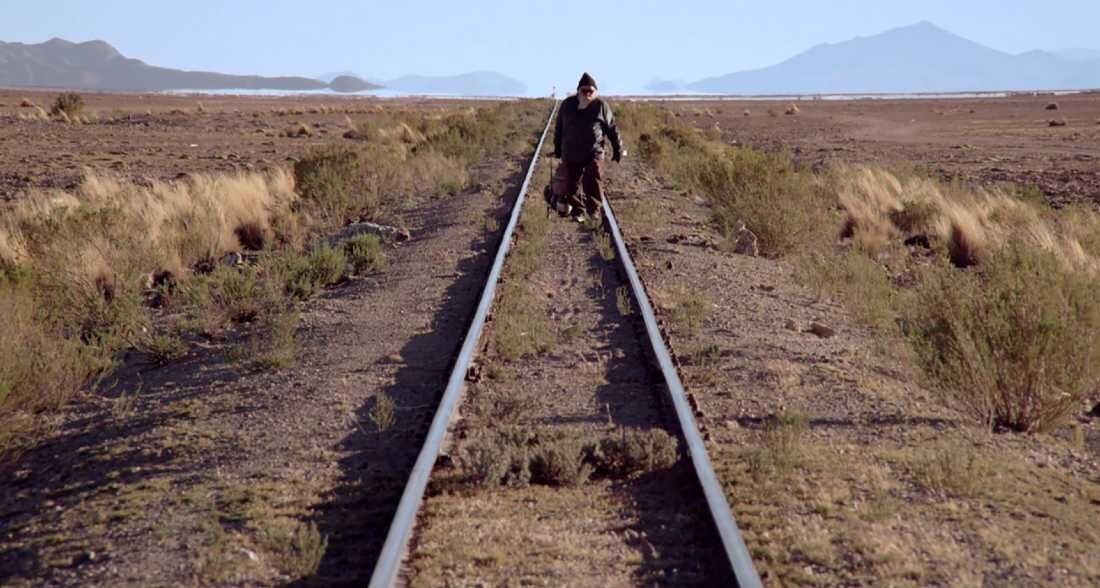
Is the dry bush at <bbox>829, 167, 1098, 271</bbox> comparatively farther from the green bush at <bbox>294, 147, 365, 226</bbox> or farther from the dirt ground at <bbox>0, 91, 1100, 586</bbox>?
the green bush at <bbox>294, 147, 365, 226</bbox>

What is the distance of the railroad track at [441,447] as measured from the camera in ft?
13.7

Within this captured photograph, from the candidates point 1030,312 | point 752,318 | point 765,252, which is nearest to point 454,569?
point 1030,312

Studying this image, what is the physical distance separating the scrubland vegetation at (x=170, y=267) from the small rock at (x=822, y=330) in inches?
172

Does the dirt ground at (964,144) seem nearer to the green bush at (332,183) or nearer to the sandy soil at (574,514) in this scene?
the green bush at (332,183)

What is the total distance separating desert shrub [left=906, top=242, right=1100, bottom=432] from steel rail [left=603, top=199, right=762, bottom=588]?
70.7 inches

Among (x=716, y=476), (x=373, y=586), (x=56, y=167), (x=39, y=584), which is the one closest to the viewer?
(x=373, y=586)

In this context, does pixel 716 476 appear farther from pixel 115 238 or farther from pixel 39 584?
pixel 115 238

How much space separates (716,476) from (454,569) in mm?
1563

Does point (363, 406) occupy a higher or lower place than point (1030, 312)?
lower

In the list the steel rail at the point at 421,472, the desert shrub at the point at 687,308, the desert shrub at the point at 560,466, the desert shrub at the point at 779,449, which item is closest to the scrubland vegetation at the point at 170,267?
the steel rail at the point at 421,472

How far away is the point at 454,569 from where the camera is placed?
4426mm

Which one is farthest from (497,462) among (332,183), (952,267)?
(332,183)

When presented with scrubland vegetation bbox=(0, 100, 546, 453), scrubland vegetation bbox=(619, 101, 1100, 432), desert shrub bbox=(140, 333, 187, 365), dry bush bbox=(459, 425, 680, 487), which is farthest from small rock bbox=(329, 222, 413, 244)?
dry bush bbox=(459, 425, 680, 487)

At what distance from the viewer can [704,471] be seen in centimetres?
516
